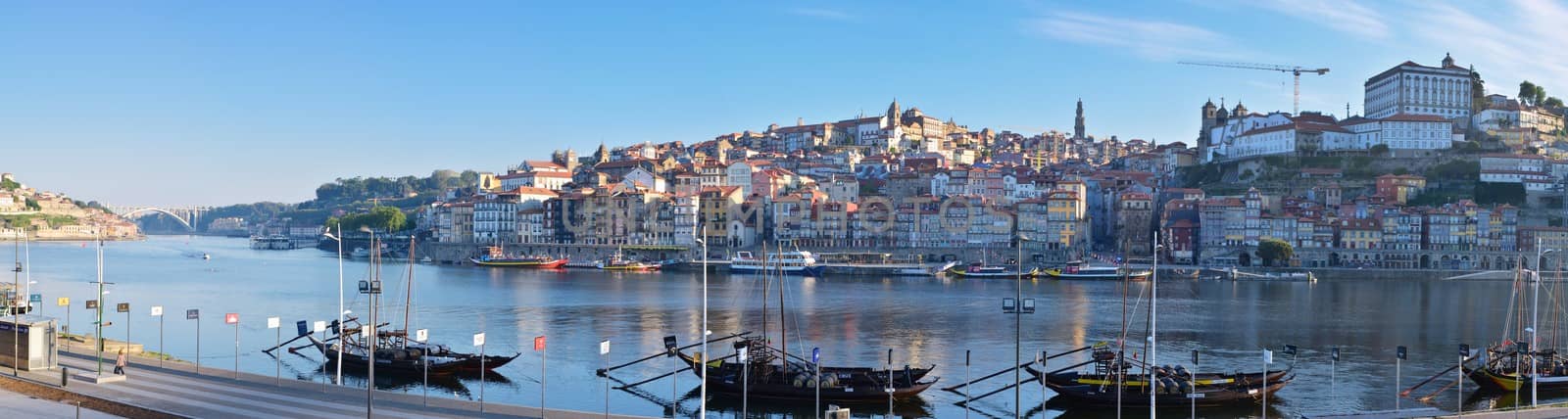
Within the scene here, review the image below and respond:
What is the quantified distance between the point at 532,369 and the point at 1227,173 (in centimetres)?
9388

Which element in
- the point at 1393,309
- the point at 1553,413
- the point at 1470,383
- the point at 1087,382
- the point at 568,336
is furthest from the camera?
the point at 1393,309

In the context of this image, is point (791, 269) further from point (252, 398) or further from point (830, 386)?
point (252, 398)

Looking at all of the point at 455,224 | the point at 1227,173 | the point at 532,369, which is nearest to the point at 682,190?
the point at 455,224

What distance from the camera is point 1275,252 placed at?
86.0 m

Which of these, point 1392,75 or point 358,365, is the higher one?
point 1392,75

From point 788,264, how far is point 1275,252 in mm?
34278

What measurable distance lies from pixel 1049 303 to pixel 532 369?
31.2 metres

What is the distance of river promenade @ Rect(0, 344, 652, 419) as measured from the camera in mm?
20125

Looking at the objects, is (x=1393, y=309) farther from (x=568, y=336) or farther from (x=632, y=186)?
(x=632, y=186)

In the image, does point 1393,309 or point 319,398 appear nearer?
point 319,398

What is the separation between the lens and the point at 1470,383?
31203 mm

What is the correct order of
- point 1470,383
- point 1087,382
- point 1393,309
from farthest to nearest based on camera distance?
point 1393,309, point 1470,383, point 1087,382

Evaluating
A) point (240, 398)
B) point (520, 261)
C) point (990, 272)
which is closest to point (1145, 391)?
point (240, 398)

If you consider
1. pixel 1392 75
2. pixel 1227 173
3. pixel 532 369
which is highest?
pixel 1392 75
